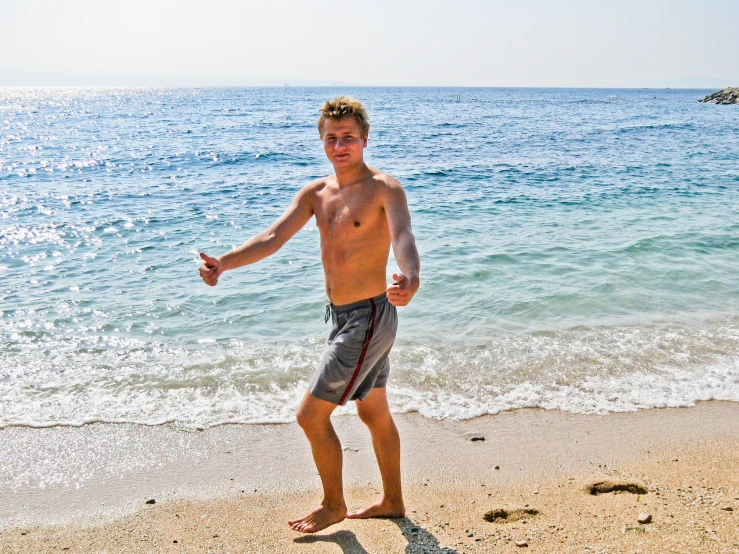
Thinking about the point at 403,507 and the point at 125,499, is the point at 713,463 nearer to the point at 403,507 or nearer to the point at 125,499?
the point at 403,507

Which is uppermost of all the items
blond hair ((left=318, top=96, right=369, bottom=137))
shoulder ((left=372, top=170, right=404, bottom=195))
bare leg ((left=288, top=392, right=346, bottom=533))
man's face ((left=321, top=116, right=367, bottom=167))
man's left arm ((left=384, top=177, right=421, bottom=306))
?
blond hair ((left=318, top=96, right=369, bottom=137))

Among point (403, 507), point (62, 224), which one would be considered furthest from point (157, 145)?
point (403, 507)

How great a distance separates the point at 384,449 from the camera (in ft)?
10.5

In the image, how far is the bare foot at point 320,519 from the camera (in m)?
3.10

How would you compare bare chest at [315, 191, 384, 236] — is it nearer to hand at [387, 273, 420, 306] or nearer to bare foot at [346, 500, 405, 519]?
hand at [387, 273, 420, 306]

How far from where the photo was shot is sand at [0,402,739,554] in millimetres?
3061

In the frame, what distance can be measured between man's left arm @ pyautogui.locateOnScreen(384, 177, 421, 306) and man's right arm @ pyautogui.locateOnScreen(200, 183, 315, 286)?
0.51 metres

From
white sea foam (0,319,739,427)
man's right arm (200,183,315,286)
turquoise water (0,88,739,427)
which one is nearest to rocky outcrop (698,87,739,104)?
turquoise water (0,88,739,427)

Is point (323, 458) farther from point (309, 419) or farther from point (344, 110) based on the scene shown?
point (344, 110)

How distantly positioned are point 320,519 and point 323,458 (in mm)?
370

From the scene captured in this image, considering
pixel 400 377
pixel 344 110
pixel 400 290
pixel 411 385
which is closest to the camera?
pixel 400 290

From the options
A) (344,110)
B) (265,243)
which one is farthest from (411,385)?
(344,110)

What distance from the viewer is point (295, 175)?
1850cm

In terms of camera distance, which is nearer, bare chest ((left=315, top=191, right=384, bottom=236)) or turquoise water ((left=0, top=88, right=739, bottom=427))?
bare chest ((left=315, top=191, right=384, bottom=236))
